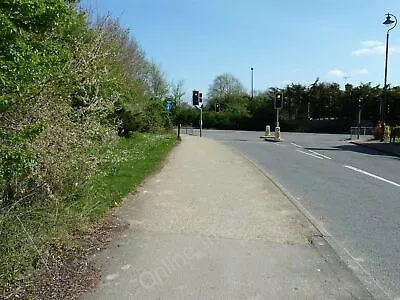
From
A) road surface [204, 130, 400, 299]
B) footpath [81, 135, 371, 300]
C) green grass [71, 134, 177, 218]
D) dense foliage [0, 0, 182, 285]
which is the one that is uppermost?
dense foliage [0, 0, 182, 285]

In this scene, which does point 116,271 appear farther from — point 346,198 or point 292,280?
point 346,198

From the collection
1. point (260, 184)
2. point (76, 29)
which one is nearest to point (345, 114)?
point (260, 184)

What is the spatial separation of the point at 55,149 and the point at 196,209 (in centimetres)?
288

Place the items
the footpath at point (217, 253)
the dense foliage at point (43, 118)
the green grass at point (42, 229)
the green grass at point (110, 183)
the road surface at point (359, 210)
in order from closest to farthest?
1. the dense foliage at point (43, 118)
2. the green grass at point (42, 229)
3. the footpath at point (217, 253)
4. the road surface at point (359, 210)
5. the green grass at point (110, 183)

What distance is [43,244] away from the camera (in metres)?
4.70

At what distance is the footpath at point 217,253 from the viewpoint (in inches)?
167

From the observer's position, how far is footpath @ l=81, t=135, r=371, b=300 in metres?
4.25

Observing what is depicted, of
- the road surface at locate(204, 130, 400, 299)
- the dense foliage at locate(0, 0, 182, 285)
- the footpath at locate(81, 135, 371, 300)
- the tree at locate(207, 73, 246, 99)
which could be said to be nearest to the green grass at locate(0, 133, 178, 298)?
the dense foliage at locate(0, 0, 182, 285)

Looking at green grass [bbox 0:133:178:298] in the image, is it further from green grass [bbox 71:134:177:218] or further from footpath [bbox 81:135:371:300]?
footpath [bbox 81:135:371:300]

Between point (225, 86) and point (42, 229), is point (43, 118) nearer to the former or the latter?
point (42, 229)

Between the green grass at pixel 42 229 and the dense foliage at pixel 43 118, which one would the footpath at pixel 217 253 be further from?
the dense foliage at pixel 43 118

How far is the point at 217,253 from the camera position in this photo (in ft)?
17.5

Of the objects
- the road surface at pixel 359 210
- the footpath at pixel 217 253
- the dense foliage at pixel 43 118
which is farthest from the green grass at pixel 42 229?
the road surface at pixel 359 210

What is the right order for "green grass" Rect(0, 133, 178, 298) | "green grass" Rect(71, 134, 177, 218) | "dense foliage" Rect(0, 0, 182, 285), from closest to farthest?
"dense foliage" Rect(0, 0, 182, 285) < "green grass" Rect(0, 133, 178, 298) < "green grass" Rect(71, 134, 177, 218)
